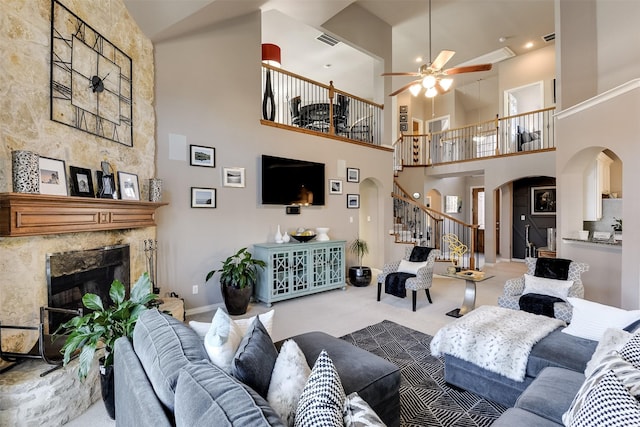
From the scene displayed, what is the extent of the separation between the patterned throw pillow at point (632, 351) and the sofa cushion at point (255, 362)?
1602 millimetres

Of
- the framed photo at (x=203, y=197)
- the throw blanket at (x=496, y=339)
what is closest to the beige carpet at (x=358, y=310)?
the throw blanket at (x=496, y=339)

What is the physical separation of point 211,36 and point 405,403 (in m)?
4.85

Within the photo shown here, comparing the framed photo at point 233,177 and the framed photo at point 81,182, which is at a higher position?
the framed photo at point 233,177

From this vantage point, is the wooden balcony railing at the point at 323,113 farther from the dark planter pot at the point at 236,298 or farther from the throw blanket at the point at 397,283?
the throw blanket at the point at 397,283

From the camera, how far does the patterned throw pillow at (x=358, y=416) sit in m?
0.96

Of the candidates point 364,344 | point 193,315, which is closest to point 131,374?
point 364,344

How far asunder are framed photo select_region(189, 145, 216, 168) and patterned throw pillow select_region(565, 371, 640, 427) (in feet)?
14.1

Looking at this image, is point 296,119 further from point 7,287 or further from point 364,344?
point 7,287

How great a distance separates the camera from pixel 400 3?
618cm

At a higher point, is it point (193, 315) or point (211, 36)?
point (211, 36)

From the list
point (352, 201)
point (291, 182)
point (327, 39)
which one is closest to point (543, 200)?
point (352, 201)

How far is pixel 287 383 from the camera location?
4.09 ft

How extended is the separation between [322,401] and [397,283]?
3676 millimetres

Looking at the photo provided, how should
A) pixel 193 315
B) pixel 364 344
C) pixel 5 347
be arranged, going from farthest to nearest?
pixel 193 315
pixel 364 344
pixel 5 347
